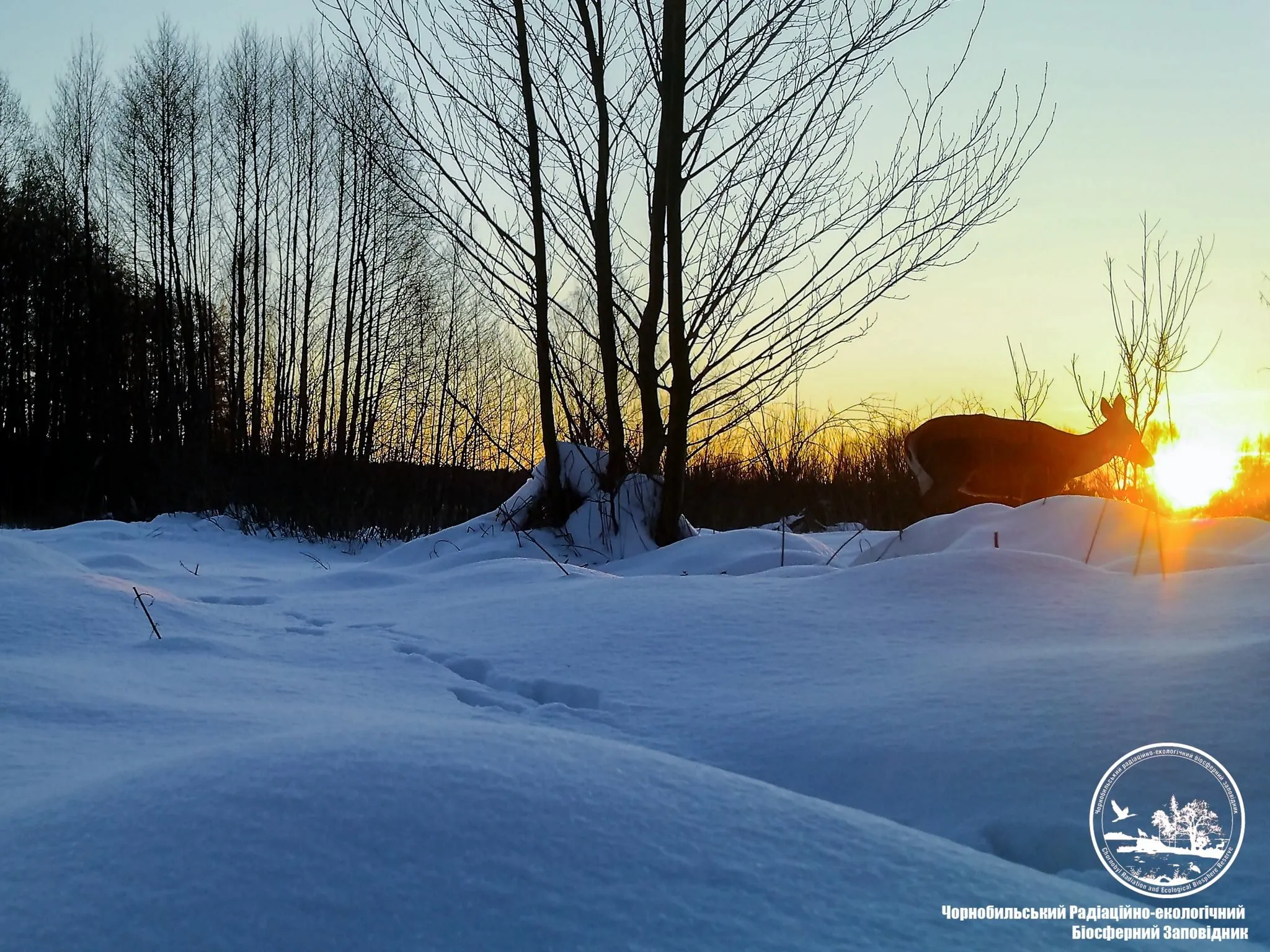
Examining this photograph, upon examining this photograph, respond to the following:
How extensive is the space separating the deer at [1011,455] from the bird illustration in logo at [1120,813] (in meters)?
4.38

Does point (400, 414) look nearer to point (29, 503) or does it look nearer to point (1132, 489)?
point (29, 503)

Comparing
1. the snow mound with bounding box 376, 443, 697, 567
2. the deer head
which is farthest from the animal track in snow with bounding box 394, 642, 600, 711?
the deer head

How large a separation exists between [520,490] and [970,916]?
4.85 meters

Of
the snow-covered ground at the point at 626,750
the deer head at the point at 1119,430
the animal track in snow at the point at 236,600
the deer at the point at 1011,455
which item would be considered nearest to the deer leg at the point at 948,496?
the deer at the point at 1011,455

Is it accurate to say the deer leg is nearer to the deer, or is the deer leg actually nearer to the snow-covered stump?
the deer

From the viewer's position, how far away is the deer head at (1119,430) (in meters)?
5.15

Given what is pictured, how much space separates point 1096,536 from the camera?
2895mm

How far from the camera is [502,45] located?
4934 mm

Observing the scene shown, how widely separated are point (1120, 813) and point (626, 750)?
67cm

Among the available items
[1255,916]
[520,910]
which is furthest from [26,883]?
[1255,916]

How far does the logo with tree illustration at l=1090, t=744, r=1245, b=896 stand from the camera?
1.01 meters

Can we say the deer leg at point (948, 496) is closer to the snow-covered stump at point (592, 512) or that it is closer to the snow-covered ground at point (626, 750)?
the snow-covered stump at point (592, 512)

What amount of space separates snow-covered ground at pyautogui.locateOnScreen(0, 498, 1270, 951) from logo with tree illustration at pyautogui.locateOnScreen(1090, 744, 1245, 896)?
22 mm

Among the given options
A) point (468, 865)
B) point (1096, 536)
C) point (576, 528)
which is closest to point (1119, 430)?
point (1096, 536)
